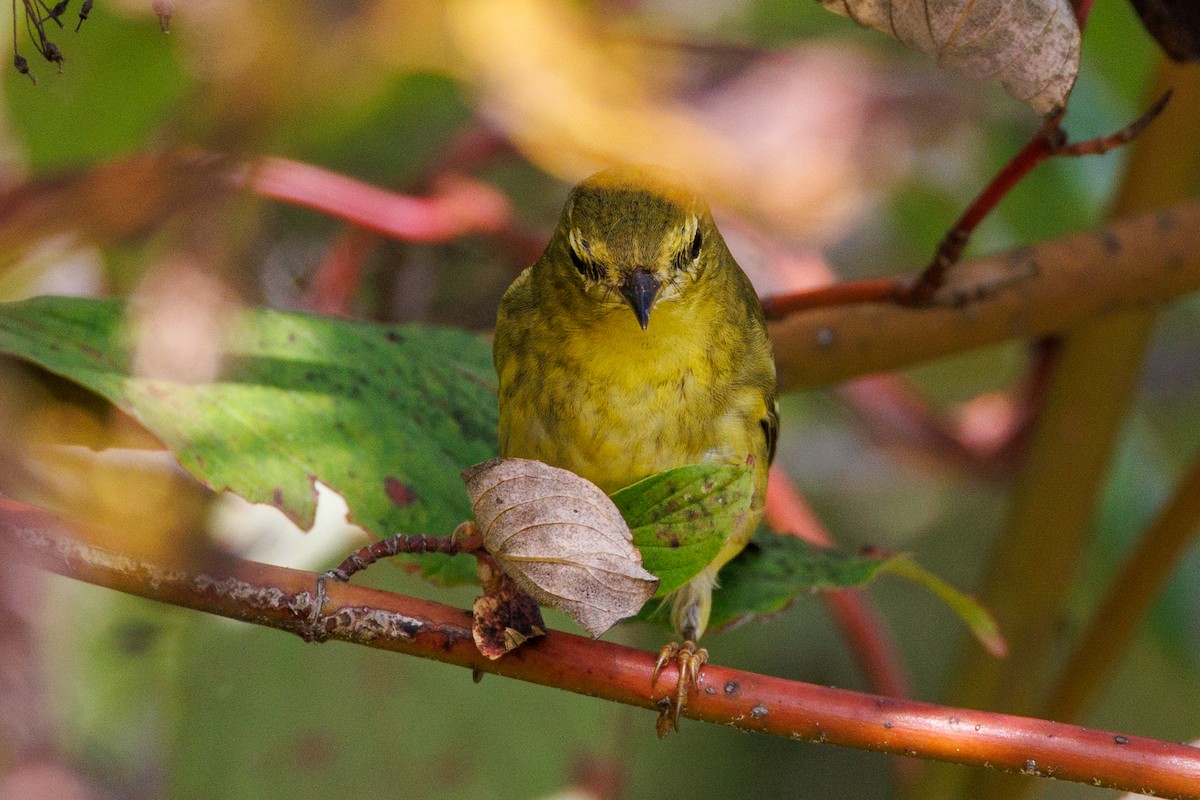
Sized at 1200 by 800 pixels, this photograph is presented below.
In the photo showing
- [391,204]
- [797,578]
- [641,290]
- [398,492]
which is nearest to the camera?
[398,492]

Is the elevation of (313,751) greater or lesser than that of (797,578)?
lesser

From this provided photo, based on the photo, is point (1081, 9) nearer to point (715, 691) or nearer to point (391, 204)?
point (715, 691)

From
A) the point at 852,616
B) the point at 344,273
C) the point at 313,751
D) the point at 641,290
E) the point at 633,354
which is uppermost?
the point at 641,290

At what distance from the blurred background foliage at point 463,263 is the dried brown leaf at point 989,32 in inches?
17.6

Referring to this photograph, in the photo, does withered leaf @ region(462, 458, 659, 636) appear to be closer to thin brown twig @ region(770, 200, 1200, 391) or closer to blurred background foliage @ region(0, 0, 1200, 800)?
blurred background foliage @ region(0, 0, 1200, 800)

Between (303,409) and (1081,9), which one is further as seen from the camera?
(303,409)

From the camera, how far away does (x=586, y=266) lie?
61.8 inches

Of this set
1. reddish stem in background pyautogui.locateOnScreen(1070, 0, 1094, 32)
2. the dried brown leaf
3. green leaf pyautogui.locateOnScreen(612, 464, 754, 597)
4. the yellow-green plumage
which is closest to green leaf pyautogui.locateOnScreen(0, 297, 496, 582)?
the yellow-green plumage

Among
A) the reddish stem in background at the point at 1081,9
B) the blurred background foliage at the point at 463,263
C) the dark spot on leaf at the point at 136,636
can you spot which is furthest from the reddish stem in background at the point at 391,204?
the reddish stem in background at the point at 1081,9

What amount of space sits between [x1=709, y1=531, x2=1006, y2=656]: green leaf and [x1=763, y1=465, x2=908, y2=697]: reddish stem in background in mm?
233

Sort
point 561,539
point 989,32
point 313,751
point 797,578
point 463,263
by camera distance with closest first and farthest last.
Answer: point 561,539
point 989,32
point 797,578
point 313,751
point 463,263

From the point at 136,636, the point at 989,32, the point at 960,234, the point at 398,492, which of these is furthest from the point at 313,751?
the point at 989,32

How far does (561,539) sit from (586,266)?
2.31 feet

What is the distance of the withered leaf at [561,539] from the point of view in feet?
2.99
